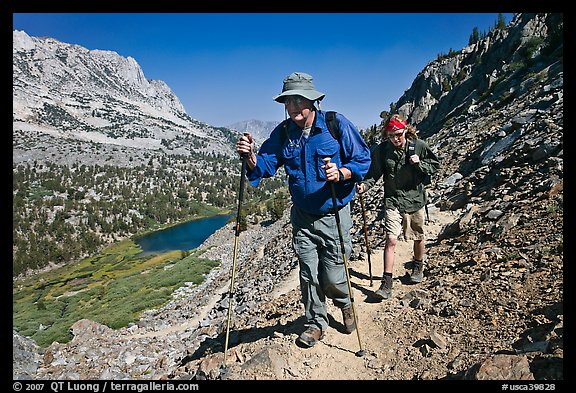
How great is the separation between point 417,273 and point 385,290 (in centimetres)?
110

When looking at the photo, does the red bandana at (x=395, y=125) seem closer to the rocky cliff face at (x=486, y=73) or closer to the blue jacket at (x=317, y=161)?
the blue jacket at (x=317, y=161)

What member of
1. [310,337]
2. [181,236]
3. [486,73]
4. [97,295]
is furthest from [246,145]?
[181,236]

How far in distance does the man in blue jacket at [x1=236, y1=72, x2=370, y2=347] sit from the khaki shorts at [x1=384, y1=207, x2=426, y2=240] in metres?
1.84

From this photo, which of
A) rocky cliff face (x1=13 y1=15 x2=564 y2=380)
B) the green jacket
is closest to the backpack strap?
the green jacket

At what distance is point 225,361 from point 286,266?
11361mm

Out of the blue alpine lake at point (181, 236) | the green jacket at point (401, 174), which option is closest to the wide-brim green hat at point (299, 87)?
the green jacket at point (401, 174)

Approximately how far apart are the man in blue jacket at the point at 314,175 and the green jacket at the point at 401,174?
1.69 m

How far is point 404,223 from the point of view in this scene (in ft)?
23.1

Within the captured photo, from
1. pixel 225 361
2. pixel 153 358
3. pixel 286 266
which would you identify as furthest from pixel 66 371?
pixel 225 361

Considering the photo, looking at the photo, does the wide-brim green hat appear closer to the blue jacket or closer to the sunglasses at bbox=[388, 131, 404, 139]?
the blue jacket

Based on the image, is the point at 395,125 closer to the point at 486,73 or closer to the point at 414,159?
the point at 414,159

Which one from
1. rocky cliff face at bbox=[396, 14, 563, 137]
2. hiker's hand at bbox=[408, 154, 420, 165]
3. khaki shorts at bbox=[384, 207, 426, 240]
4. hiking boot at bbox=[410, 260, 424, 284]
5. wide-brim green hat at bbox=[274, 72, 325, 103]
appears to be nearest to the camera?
wide-brim green hat at bbox=[274, 72, 325, 103]

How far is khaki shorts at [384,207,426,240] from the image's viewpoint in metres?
6.92
